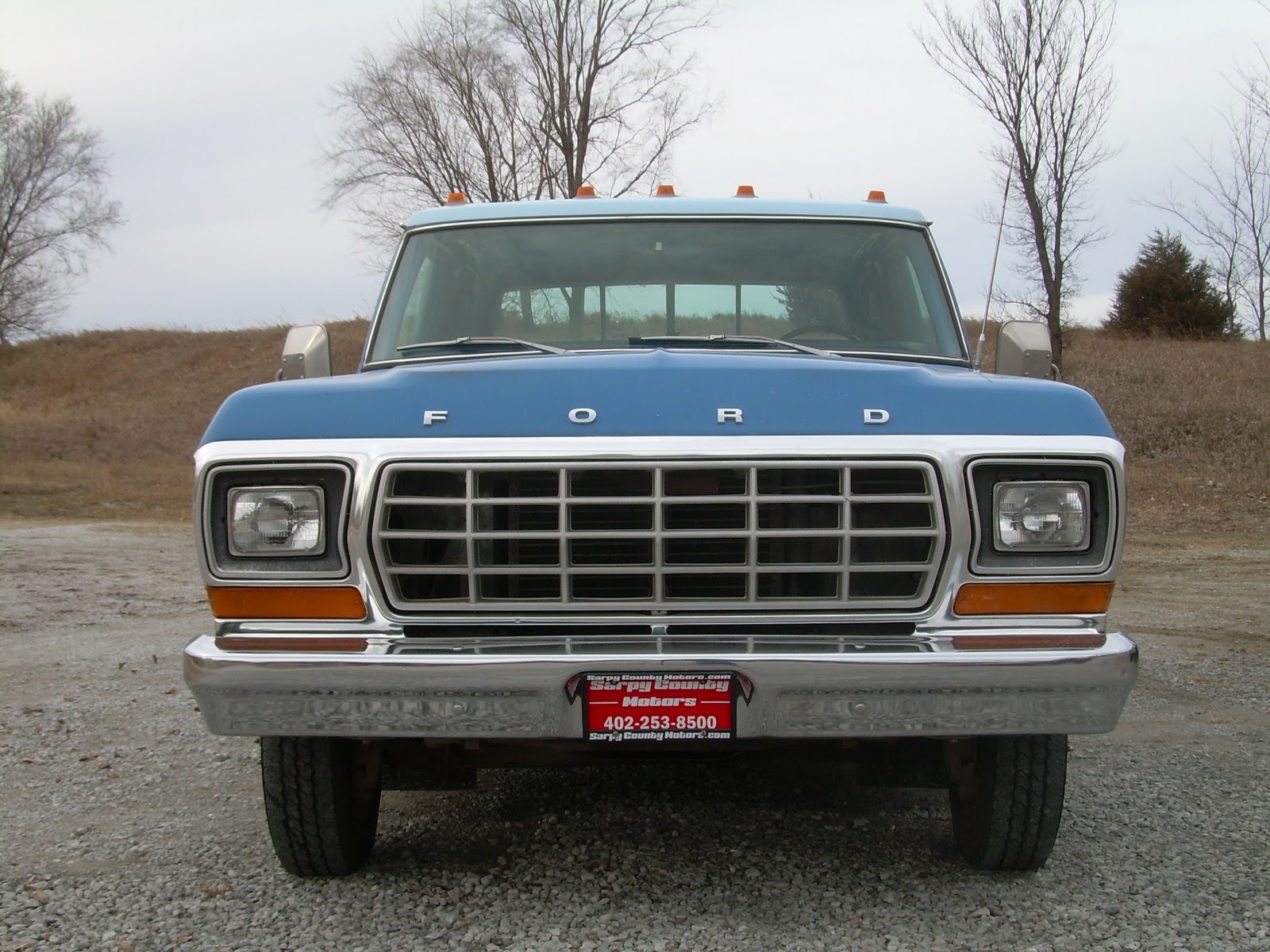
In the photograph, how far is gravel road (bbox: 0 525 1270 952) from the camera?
3.02 m

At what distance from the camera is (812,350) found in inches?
149

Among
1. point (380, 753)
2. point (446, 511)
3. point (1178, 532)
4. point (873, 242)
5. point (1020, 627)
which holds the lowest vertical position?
point (1178, 532)

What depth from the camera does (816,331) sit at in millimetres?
4207

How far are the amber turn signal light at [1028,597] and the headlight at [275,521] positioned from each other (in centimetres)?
158

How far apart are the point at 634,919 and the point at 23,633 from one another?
6.21 m

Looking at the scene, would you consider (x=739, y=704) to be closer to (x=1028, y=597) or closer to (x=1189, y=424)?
(x=1028, y=597)

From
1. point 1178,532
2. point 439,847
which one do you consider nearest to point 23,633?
point 439,847

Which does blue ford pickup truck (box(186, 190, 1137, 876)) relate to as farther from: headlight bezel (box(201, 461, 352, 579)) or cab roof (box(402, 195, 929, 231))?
cab roof (box(402, 195, 929, 231))

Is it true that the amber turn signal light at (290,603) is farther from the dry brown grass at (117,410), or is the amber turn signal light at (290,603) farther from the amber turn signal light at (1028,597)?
the dry brown grass at (117,410)

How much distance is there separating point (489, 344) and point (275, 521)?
1174 millimetres

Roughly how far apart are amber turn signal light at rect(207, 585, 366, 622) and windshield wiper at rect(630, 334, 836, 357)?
4.91 feet

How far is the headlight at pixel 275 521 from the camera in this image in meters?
2.94

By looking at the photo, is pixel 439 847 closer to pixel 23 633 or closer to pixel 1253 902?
pixel 1253 902

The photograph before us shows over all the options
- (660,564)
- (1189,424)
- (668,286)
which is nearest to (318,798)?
(660,564)
